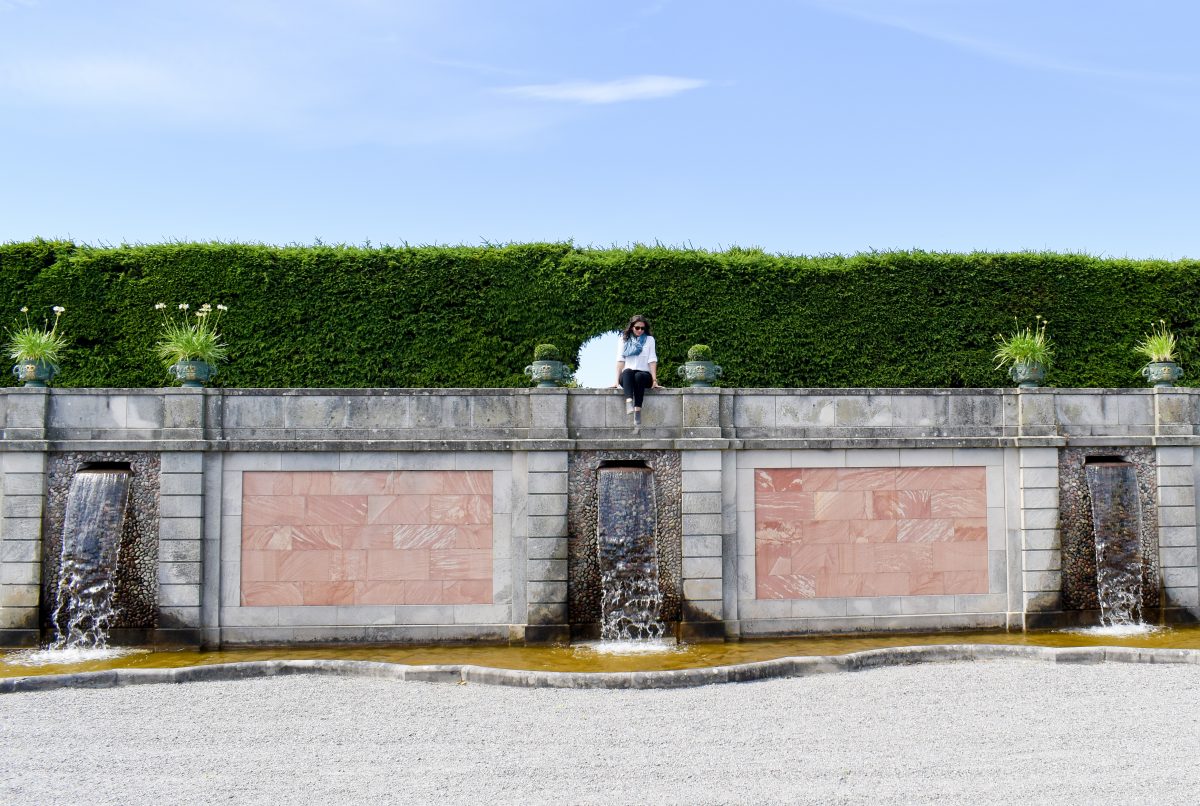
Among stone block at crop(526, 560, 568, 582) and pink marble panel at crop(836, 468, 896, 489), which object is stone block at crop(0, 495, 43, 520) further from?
pink marble panel at crop(836, 468, 896, 489)

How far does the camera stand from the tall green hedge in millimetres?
19562

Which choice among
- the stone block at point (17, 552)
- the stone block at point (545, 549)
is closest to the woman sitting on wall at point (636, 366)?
the stone block at point (545, 549)

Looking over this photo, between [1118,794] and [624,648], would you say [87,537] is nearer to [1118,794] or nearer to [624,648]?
[624,648]

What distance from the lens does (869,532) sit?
14148 mm

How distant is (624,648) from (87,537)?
806 cm

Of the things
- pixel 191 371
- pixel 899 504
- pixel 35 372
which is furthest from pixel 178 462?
pixel 899 504

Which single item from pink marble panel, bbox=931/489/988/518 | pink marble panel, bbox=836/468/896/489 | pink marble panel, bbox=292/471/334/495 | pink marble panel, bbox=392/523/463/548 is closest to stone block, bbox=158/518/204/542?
pink marble panel, bbox=292/471/334/495

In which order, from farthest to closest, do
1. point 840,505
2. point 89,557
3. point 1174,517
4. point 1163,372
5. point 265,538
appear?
point 1163,372
point 1174,517
point 840,505
point 265,538
point 89,557

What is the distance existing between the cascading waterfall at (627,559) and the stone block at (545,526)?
617 mm

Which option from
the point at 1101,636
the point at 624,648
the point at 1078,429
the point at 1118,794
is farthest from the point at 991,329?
the point at 1118,794

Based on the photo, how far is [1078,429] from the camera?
14570mm

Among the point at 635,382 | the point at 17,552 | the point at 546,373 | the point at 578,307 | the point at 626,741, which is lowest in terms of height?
the point at 626,741

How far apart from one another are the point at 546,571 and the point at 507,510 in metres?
1.09

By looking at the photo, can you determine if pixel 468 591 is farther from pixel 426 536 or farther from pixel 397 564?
pixel 397 564
